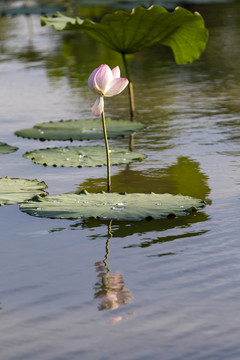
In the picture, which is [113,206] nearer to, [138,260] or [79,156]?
[138,260]

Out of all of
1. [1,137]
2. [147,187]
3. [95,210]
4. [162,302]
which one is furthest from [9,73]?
[162,302]

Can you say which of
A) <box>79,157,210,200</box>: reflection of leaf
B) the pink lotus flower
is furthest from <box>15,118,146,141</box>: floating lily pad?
the pink lotus flower

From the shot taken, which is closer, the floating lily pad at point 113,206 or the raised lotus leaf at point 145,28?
the floating lily pad at point 113,206

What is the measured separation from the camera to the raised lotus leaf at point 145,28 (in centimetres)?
489

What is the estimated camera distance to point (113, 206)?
10.5 ft


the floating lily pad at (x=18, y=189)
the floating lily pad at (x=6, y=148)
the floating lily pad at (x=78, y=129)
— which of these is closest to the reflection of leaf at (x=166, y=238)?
the floating lily pad at (x=18, y=189)

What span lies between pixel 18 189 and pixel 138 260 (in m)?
1.02

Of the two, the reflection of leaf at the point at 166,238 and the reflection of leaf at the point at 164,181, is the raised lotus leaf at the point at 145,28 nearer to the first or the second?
the reflection of leaf at the point at 164,181

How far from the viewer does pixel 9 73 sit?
796 cm

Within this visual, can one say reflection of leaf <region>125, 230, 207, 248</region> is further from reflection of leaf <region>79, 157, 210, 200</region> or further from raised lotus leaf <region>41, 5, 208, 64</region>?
raised lotus leaf <region>41, 5, 208, 64</region>

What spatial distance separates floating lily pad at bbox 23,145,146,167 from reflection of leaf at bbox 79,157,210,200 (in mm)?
105

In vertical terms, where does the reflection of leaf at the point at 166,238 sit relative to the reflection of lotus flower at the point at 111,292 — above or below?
below

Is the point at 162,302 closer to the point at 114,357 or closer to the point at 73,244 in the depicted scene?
the point at 114,357

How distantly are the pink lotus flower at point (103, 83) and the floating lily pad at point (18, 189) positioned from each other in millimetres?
488
